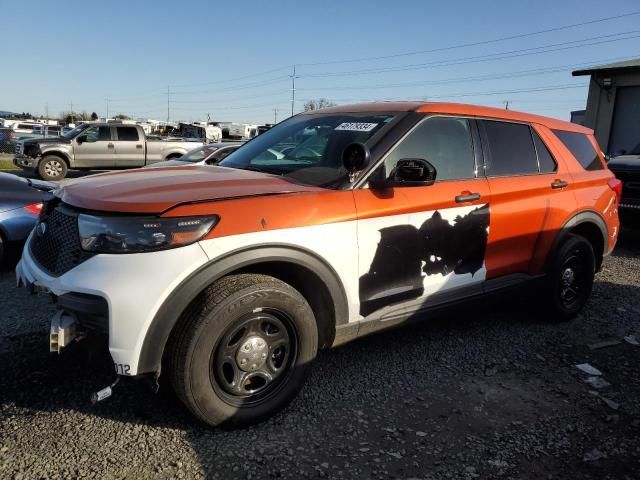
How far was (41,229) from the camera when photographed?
3111mm

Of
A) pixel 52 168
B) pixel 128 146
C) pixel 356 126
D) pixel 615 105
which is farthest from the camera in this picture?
pixel 128 146

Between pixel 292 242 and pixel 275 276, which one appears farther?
pixel 275 276

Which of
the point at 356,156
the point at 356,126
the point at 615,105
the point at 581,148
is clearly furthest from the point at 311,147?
the point at 615,105

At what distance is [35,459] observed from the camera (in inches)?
101

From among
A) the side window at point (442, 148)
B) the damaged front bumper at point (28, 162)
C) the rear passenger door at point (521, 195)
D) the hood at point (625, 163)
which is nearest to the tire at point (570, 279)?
the rear passenger door at point (521, 195)

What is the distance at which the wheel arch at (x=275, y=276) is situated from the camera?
251cm

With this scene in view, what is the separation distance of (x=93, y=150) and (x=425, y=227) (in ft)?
55.7

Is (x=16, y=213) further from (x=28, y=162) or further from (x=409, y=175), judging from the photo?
(x=28, y=162)

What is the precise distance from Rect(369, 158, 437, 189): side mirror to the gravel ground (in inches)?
46.7

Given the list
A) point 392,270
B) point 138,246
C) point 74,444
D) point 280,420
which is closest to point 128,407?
→ point 74,444

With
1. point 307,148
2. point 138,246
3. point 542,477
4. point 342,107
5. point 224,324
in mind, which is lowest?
point 542,477

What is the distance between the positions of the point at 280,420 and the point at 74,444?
41.9 inches

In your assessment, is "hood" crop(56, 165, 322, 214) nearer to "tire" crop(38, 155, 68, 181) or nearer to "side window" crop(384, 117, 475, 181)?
"side window" crop(384, 117, 475, 181)

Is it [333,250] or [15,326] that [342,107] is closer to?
[333,250]
